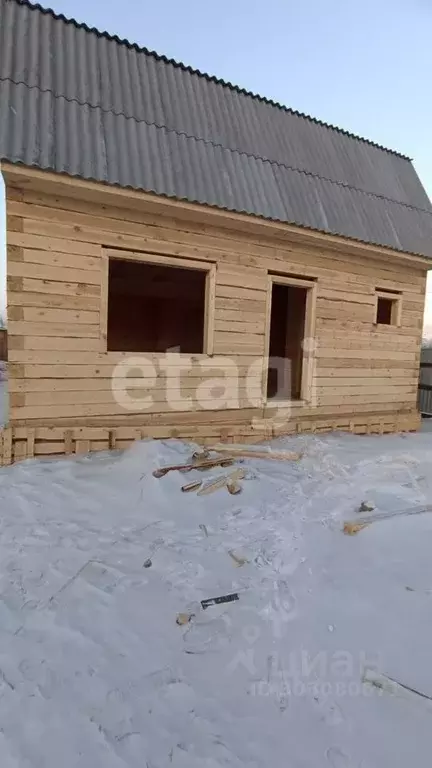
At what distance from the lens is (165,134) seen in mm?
6090

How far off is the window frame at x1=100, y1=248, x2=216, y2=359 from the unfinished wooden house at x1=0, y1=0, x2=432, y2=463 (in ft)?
0.07

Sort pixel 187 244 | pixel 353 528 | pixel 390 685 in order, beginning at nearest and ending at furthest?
pixel 390 685 < pixel 353 528 < pixel 187 244

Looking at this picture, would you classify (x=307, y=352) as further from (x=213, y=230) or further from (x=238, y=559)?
(x=238, y=559)

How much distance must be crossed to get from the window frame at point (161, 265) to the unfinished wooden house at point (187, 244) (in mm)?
23

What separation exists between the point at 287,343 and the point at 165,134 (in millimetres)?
4798

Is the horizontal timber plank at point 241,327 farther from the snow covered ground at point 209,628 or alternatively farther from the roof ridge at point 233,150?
the snow covered ground at point 209,628

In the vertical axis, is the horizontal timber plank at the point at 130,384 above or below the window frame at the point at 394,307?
below

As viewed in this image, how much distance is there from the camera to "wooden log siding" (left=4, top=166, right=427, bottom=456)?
527 centimetres

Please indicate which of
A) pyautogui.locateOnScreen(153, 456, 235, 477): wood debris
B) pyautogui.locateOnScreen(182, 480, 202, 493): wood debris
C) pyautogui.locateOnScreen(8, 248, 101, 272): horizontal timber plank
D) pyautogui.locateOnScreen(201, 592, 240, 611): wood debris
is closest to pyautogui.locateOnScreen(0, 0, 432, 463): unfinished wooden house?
pyautogui.locateOnScreen(8, 248, 101, 272): horizontal timber plank

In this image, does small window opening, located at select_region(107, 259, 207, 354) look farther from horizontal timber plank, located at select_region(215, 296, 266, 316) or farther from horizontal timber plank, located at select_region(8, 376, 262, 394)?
horizontal timber plank, located at select_region(8, 376, 262, 394)

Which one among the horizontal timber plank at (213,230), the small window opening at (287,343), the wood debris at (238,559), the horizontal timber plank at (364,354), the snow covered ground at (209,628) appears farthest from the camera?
the small window opening at (287,343)

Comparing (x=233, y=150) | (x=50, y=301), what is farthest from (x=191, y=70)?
(x=50, y=301)

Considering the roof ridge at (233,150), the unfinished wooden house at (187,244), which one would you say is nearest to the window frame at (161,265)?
the unfinished wooden house at (187,244)

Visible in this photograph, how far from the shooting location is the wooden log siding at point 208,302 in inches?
207
